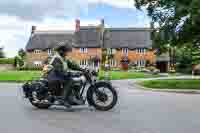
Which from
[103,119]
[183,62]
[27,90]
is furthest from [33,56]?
[103,119]

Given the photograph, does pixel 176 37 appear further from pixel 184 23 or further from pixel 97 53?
pixel 97 53

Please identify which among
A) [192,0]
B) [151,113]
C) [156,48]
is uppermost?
[192,0]

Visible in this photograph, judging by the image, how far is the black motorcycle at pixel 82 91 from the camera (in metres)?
13.1

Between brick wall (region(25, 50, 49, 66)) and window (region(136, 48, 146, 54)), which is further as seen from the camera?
brick wall (region(25, 50, 49, 66))

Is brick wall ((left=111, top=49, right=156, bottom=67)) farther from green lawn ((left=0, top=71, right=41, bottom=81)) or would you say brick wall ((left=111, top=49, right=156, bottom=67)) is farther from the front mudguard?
the front mudguard

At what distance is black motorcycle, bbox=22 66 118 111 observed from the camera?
13.1 meters

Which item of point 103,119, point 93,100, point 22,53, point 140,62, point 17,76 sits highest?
point 22,53

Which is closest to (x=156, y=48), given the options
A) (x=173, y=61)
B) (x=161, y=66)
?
(x=173, y=61)

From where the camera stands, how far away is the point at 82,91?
1331 cm

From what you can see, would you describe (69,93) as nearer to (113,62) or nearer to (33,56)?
(113,62)

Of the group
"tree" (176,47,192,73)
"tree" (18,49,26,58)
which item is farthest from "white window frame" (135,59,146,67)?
"tree" (18,49,26,58)

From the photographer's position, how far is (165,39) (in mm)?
33688

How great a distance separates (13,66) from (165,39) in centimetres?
5198

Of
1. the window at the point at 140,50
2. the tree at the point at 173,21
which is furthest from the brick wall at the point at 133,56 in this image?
the tree at the point at 173,21
